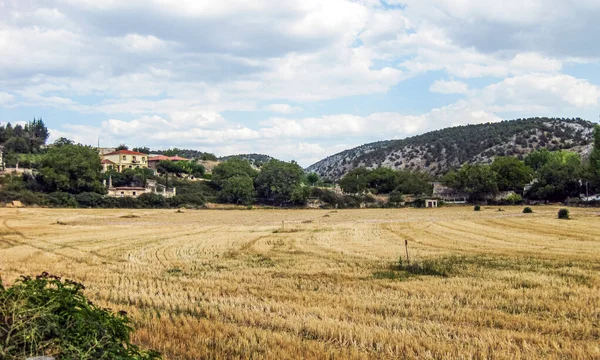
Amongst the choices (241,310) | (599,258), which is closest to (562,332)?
(241,310)

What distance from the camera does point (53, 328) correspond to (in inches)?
165

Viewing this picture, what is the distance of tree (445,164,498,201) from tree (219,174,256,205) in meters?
46.2

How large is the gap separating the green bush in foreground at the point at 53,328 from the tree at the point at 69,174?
95041mm

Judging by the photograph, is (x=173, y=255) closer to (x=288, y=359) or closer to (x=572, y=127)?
(x=288, y=359)

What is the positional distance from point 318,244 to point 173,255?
8.36 m

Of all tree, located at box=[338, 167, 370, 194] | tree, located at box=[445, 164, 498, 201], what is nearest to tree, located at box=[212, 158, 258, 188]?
tree, located at box=[338, 167, 370, 194]

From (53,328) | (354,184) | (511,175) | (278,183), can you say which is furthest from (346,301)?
(354,184)

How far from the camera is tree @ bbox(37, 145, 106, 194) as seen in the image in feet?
299

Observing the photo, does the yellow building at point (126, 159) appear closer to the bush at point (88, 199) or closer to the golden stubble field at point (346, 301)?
the bush at point (88, 199)

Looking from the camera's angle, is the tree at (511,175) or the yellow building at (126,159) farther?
the yellow building at (126,159)

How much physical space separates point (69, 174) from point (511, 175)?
91083 mm

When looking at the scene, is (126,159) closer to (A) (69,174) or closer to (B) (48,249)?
(A) (69,174)

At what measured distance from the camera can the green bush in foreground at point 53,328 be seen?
13.4ft

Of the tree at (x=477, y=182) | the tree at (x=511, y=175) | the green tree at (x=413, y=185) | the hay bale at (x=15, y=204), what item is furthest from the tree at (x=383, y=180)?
the hay bale at (x=15, y=204)
